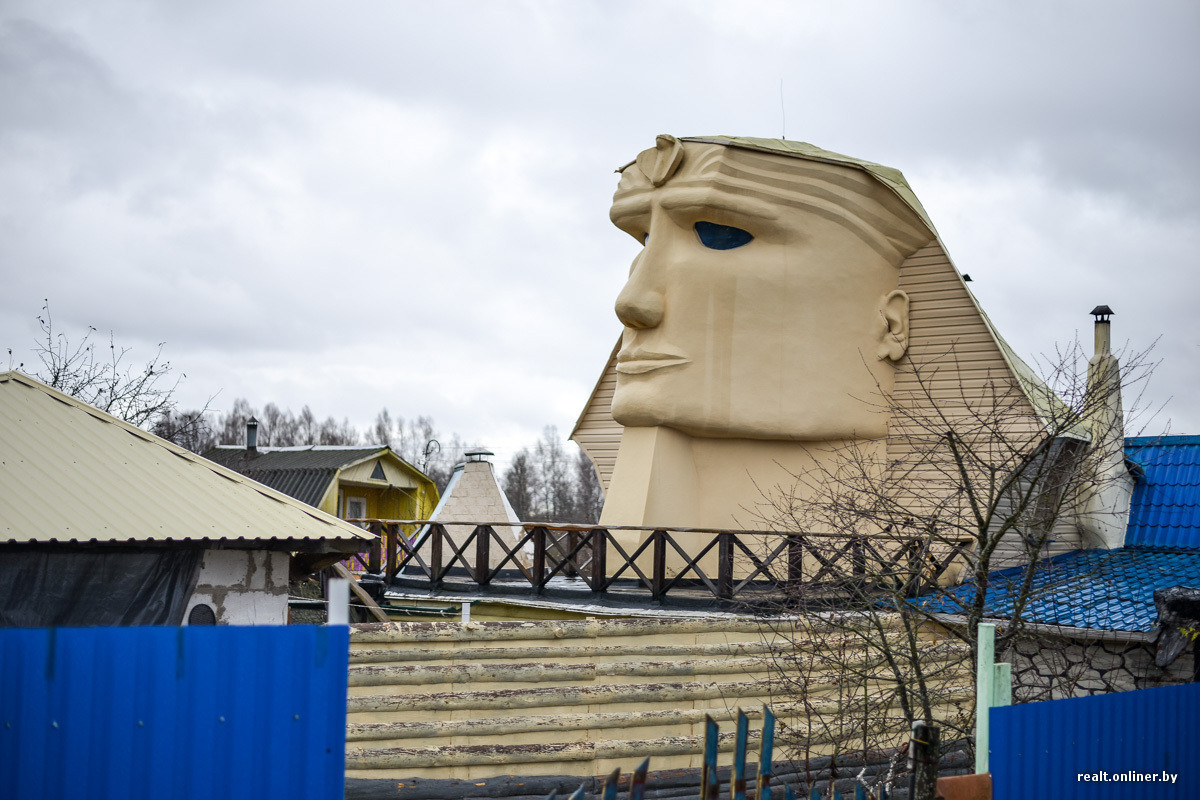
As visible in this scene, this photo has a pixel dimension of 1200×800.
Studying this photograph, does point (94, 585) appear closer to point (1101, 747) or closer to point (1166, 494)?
point (1101, 747)

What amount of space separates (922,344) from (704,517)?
3.52 meters

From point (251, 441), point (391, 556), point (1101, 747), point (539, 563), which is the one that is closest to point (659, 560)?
point (539, 563)

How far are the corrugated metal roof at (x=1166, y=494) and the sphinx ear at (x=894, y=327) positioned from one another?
121 inches

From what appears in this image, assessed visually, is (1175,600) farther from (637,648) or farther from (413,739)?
(413,739)

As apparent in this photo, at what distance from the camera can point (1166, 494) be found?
13.4m

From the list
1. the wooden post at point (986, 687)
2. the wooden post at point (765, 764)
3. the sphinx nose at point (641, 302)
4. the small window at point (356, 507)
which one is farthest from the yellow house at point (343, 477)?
the wooden post at point (986, 687)

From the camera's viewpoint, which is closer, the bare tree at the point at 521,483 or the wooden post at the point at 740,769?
the wooden post at the point at 740,769

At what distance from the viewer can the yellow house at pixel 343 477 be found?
29.7 meters

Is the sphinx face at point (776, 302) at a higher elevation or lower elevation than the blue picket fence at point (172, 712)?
higher

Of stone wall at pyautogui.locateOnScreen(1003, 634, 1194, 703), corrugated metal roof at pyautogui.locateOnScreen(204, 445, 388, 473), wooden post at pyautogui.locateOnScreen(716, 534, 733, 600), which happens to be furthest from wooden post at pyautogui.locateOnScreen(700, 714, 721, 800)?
corrugated metal roof at pyautogui.locateOnScreen(204, 445, 388, 473)

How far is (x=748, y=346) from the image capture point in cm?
1333

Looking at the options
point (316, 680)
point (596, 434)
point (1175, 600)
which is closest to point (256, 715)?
point (316, 680)

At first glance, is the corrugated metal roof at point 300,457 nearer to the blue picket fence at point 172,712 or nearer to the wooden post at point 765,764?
the wooden post at point 765,764

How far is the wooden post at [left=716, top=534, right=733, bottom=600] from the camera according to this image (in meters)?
11.5
